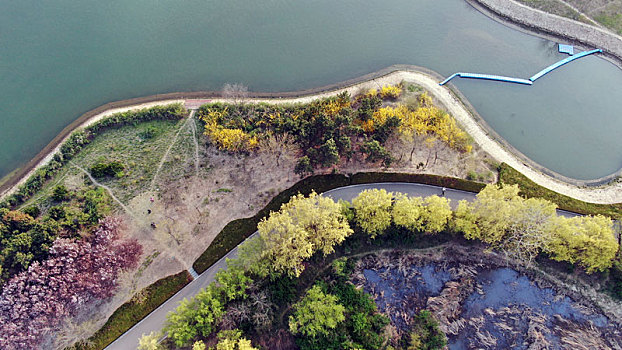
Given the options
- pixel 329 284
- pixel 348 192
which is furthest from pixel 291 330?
pixel 348 192

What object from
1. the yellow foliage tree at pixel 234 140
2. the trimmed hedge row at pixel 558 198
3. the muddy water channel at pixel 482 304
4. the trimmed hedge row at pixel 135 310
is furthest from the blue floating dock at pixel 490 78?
the trimmed hedge row at pixel 135 310

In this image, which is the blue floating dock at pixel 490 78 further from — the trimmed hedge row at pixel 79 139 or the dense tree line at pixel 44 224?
the dense tree line at pixel 44 224

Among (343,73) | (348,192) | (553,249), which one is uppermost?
(343,73)

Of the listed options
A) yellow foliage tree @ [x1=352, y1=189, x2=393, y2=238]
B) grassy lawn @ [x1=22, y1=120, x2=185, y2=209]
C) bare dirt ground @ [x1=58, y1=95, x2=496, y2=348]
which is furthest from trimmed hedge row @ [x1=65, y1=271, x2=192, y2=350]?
yellow foliage tree @ [x1=352, y1=189, x2=393, y2=238]

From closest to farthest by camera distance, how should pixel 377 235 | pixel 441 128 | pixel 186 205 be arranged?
1. pixel 377 235
2. pixel 186 205
3. pixel 441 128

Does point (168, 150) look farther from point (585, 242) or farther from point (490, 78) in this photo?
point (490, 78)

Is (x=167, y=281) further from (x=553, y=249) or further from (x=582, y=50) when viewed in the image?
(x=582, y=50)

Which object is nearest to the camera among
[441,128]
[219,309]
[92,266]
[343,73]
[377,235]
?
[219,309]
